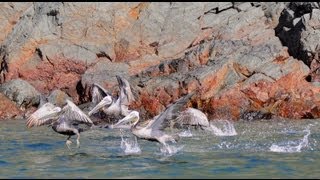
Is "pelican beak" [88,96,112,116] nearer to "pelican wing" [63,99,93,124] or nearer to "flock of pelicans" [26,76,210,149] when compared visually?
"flock of pelicans" [26,76,210,149]

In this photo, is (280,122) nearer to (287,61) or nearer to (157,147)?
(287,61)

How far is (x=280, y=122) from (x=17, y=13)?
22926 millimetres

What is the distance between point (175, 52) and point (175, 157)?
23343 millimetres

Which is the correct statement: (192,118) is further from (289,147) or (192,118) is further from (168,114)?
(168,114)

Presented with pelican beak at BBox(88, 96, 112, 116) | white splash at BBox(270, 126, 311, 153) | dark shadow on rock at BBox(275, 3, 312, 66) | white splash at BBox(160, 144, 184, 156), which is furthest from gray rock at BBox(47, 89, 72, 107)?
white splash at BBox(270, 126, 311, 153)

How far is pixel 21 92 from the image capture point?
32.7 metres

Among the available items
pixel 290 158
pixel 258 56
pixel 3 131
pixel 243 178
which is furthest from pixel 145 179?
pixel 258 56

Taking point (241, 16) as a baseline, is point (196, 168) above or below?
below

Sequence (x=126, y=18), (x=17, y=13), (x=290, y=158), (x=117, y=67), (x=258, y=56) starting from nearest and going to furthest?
(x=290, y=158), (x=258, y=56), (x=117, y=67), (x=126, y=18), (x=17, y=13)

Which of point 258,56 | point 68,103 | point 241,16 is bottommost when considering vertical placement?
point 68,103

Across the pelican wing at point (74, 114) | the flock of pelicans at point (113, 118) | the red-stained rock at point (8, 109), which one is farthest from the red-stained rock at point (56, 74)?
the pelican wing at point (74, 114)

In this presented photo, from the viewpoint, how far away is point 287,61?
2881cm

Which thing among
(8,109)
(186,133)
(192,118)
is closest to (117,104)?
(192,118)

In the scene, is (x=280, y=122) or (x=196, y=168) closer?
(x=196, y=168)
